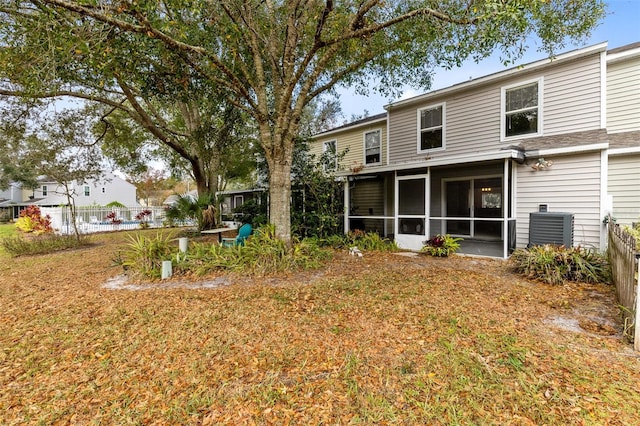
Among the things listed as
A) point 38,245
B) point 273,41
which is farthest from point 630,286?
point 38,245

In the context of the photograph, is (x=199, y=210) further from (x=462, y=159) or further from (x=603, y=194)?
(x=603, y=194)

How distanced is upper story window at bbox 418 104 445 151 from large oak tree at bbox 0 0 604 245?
2316mm

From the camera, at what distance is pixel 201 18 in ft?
20.7

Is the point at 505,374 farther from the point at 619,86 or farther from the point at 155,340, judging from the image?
the point at 619,86

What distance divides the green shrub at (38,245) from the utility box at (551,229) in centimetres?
1456

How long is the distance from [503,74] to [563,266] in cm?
597

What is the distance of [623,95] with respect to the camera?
771 centimetres

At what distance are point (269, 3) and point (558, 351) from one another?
332 inches

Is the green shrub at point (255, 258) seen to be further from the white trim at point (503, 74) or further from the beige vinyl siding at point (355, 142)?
the beige vinyl siding at point (355, 142)

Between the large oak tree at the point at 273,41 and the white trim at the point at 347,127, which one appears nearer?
the large oak tree at the point at 273,41

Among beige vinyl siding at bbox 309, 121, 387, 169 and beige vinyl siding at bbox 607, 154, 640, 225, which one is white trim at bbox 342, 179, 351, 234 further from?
beige vinyl siding at bbox 607, 154, 640, 225

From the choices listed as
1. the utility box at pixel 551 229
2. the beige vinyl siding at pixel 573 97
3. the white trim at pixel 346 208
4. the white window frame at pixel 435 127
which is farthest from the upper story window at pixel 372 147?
the utility box at pixel 551 229

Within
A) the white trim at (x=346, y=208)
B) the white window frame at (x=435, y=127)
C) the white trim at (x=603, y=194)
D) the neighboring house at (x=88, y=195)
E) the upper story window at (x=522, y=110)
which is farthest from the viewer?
the neighboring house at (x=88, y=195)

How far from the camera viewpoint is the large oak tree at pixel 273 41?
497 cm
